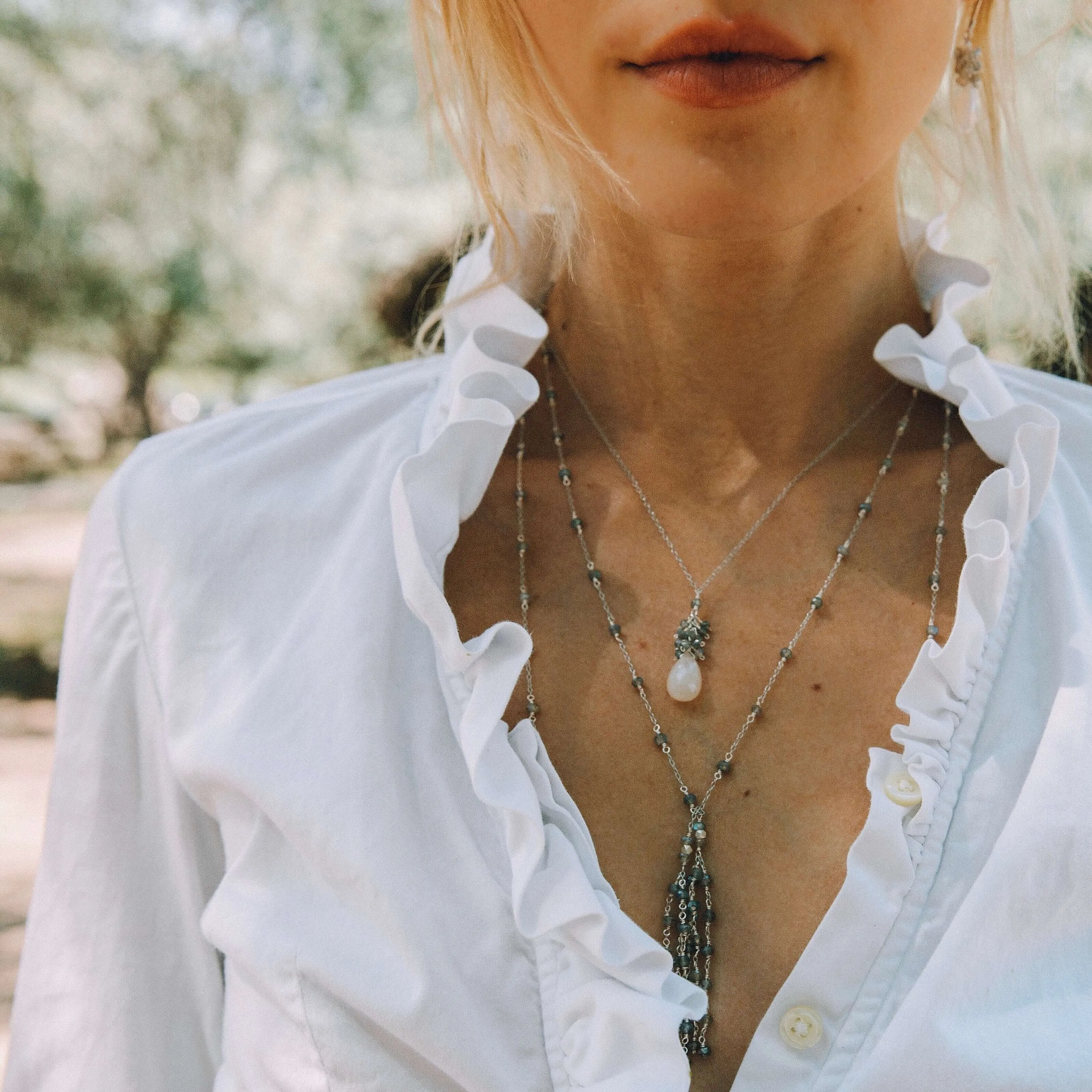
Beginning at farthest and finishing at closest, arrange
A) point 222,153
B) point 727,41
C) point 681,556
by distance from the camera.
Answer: point 222,153 → point 681,556 → point 727,41

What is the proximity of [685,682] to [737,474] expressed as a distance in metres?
0.26

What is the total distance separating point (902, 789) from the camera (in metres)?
1.08

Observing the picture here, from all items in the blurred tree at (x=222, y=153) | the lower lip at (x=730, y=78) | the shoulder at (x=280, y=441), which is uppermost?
the lower lip at (x=730, y=78)

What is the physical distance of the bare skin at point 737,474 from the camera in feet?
3.53

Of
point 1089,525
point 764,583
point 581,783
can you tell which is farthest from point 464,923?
point 1089,525

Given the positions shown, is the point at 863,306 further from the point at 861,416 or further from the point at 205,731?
the point at 205,731

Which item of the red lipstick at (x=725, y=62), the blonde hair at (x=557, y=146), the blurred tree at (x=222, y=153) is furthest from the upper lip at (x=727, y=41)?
the blurred tree at (x=222, y=153)

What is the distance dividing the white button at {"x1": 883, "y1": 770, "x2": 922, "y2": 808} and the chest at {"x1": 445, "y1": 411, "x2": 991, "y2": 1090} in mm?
Result: 61

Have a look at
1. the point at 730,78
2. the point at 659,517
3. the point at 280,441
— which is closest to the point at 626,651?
the point at 659,517

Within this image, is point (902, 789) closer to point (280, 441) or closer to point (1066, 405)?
point (1066, 405)

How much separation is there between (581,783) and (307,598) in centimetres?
32

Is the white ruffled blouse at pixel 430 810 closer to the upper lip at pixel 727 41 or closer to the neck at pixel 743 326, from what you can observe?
the neck at pixel 743 326

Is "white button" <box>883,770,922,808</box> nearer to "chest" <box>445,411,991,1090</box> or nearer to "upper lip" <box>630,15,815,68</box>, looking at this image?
"chest" <box>445,411,991,1090</box>

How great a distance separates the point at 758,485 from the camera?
54.1 inches
